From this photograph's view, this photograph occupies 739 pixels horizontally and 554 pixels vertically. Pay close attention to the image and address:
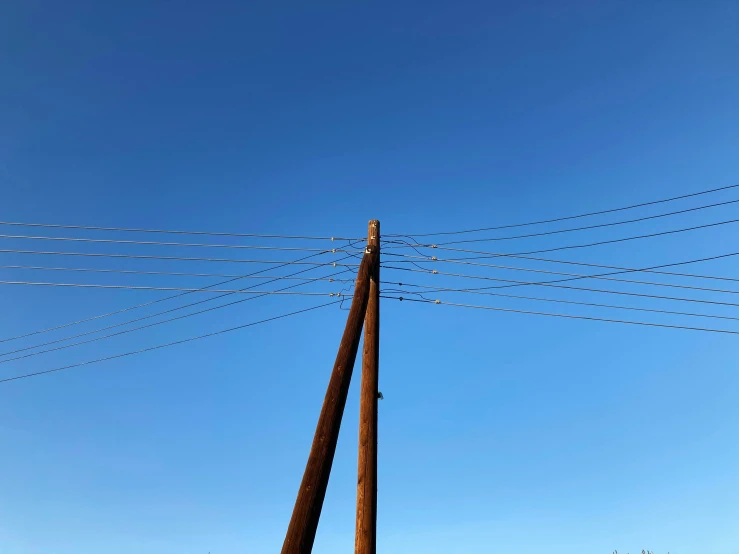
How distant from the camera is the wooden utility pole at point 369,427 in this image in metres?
10.6

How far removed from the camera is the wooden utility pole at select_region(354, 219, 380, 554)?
1065 centimetres

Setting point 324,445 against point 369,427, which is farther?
point 369,427

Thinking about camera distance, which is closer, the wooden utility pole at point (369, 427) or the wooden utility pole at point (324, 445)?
the wooden utility pole at point (324, 445)

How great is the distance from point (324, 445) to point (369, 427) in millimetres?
2024

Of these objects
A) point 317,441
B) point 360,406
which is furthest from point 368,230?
point 317,441

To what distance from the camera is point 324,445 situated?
9602 millimetres

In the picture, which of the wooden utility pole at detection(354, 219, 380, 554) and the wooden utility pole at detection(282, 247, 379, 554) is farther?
the wooden utility pole at detection(354, 219, 380, 554)

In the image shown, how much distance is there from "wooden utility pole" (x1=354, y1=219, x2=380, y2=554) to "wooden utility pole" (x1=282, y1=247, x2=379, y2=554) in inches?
26.4

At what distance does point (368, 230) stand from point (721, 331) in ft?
38.2

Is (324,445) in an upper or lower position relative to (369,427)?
lower

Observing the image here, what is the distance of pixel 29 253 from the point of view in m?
17.7

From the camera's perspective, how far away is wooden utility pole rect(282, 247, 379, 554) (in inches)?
342

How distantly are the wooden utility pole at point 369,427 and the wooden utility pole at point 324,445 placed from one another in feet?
2.20

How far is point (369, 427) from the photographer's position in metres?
11.5
